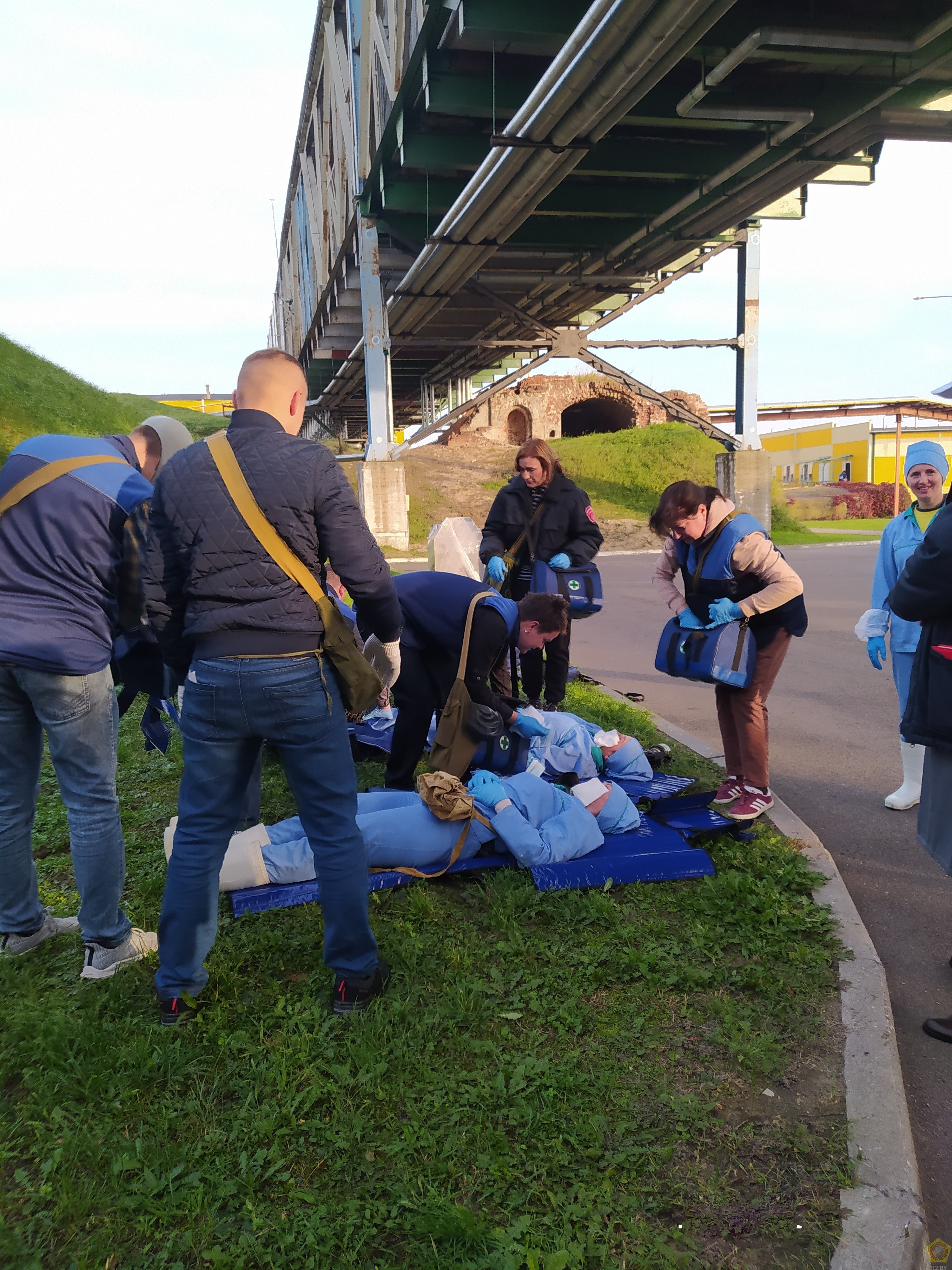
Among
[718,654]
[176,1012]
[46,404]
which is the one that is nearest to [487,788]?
[718,654]

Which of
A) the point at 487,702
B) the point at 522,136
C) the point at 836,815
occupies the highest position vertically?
the point at 522,136

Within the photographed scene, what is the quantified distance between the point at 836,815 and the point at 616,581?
11195 mm

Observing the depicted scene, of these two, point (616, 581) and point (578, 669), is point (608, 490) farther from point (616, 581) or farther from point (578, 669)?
point (578, 669)

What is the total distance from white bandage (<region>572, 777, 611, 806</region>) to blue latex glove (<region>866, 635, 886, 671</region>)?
6.39 ft

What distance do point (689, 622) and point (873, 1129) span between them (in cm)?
259

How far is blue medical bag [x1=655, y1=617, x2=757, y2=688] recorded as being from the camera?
A: 4.15 m

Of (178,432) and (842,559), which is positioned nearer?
(178,432)

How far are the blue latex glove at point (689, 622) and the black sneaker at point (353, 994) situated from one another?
2481mm

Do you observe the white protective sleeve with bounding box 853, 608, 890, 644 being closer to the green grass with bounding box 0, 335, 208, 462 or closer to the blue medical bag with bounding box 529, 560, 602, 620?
the blue medical bag with bounding box 529, 560, 602, 620

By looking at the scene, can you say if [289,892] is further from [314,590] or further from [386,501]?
[386,501]

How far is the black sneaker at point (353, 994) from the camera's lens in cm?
272

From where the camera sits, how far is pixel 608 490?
25.8 meters

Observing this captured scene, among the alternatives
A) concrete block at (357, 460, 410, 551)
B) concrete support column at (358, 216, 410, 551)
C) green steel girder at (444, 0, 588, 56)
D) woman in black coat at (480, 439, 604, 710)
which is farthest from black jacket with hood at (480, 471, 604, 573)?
concrete block at (357, 460, 410, 551)

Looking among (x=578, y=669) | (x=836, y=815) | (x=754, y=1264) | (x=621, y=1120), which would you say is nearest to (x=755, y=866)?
(x=836, y=815)
